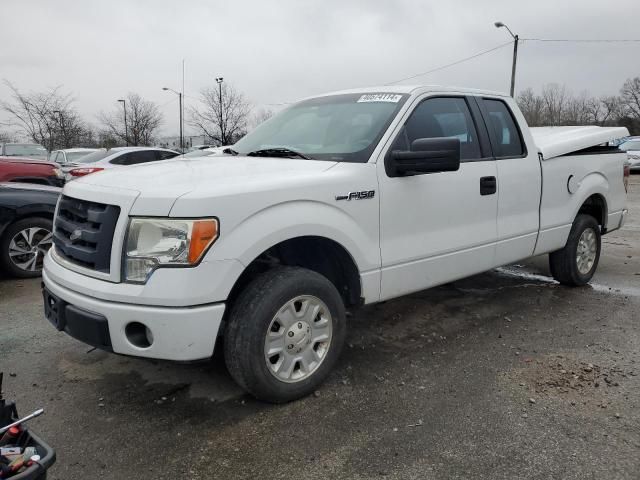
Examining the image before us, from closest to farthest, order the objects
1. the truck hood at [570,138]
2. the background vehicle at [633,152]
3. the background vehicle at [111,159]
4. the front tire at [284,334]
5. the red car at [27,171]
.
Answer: the front tire at [284,334]
the truck hood at [570,138]
the red car at [27,171]
the background vehicle at [111,159]
the background vehicle at [633,152]

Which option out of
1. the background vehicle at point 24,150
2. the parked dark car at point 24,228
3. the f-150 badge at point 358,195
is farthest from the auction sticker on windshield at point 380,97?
the background vehicle at point 24,150

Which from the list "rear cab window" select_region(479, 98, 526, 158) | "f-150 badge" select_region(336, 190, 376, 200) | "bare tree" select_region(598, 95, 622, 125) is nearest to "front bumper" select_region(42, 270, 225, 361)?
"f-150 badge" select_region(336, 190, 376, 200)

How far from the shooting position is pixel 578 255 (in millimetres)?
5414

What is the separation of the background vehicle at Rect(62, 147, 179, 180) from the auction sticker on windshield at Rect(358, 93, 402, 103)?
757 cm

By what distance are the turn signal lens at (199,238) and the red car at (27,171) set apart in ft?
22.5

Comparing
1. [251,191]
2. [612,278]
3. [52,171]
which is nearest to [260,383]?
[251,191]

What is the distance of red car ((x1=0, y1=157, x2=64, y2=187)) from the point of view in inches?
317

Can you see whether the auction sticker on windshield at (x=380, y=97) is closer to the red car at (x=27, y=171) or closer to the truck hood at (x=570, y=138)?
the truck hood at (x=570, y=138)

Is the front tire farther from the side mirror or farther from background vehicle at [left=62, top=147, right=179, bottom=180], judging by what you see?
background vehicle at [left=62, top=147, right=179, bottom=180]

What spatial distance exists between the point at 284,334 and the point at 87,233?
1.20m

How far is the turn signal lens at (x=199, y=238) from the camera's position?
258 cm

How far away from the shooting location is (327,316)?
3.18 m

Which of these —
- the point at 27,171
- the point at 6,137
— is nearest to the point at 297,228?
the point at 27,171

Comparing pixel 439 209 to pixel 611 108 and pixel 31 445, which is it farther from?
pixel 611 108
